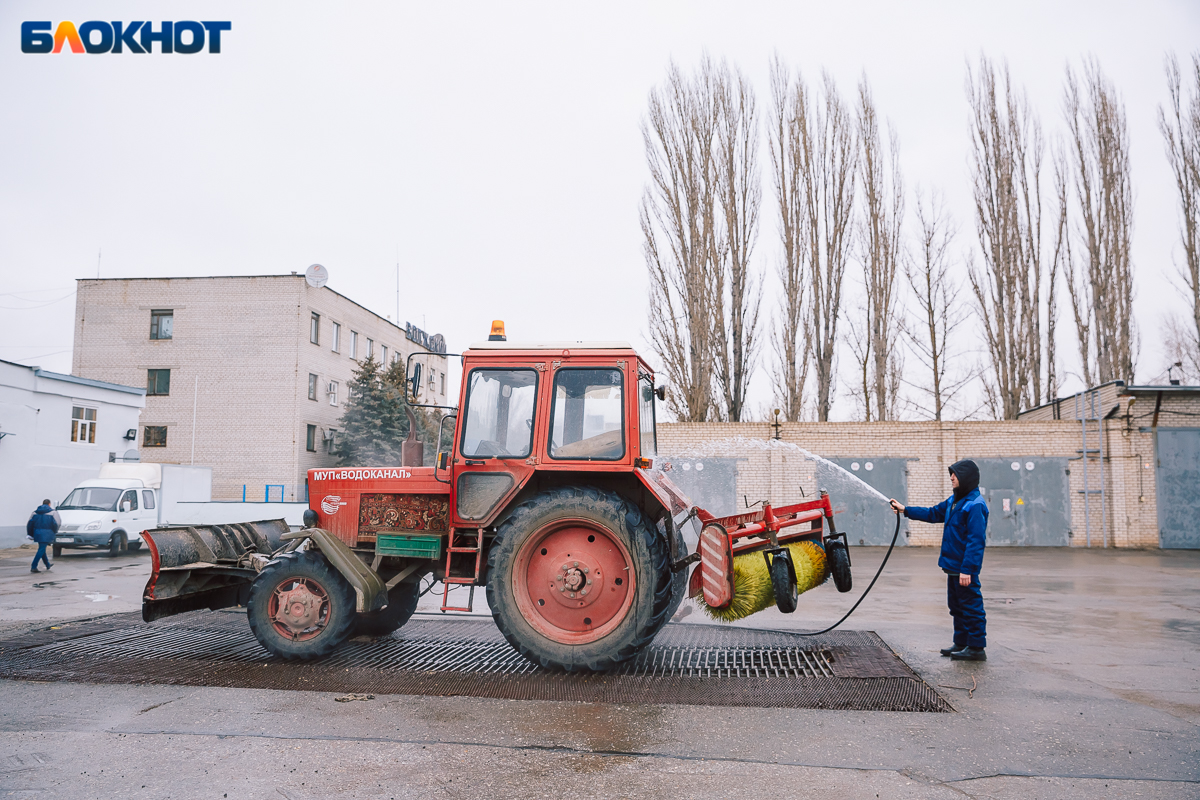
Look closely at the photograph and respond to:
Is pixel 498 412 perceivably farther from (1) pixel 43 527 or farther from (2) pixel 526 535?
(1) pixel 43 527

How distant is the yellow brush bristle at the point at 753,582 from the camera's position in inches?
243

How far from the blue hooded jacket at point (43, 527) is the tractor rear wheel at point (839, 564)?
49.0 feet

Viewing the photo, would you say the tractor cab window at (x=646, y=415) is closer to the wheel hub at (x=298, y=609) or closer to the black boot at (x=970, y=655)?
the wheel hub at (x=298, y=609)

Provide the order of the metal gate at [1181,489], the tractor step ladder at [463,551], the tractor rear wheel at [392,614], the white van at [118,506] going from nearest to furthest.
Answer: the tractor step ladder at [463,551] → the tractor rear wheel at [392,614] → the white van at [118,506] → the metal gate at [1181,489]

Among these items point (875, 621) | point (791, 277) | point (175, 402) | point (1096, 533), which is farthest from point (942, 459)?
point (175, 402)

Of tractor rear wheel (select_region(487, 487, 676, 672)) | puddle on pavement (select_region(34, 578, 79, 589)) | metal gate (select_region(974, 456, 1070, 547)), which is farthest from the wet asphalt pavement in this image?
metal gate (select_region(974, 456, 1070, 547))

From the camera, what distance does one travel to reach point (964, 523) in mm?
6680

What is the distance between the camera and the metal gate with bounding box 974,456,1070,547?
1889 centimetres

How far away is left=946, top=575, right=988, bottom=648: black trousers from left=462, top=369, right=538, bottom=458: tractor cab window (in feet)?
12.7

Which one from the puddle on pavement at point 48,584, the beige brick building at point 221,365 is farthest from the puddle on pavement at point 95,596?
the beige brick building at point 221,365

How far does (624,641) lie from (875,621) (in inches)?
158

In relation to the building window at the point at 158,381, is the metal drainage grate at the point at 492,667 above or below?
below

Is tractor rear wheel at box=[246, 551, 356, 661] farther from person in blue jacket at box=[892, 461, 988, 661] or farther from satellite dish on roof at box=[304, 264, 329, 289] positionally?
satellite dish on roof at box=[304, 264, 329, 289]

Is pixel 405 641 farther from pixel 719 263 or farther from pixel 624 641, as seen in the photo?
pixel 719 263
